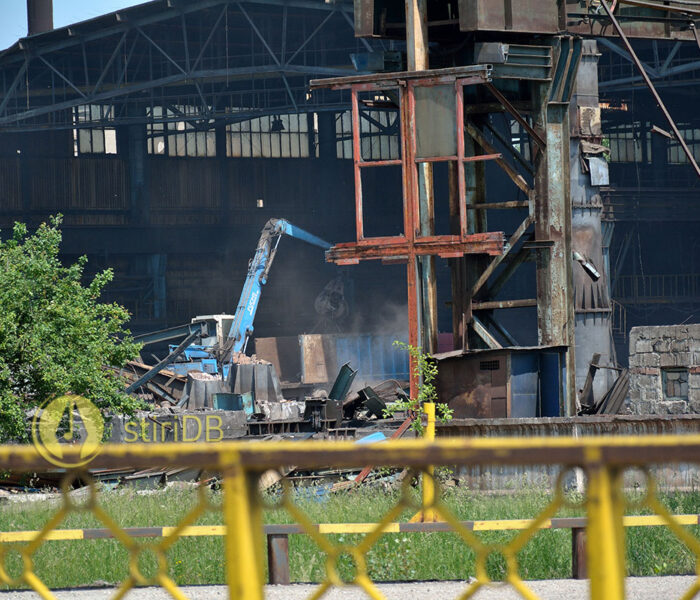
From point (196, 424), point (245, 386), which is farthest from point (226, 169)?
point (196, 424)

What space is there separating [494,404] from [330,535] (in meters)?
4.52

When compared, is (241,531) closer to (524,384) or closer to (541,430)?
(541,430)

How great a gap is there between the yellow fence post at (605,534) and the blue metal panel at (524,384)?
10587mm

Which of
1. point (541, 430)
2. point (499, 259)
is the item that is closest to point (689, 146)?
point (499, 259)

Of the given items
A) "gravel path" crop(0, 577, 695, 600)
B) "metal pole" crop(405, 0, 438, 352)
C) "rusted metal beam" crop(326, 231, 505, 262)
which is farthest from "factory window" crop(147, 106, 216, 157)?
"gravel path" crop(0, 577, 695, 600)

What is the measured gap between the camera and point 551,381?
13.0 m

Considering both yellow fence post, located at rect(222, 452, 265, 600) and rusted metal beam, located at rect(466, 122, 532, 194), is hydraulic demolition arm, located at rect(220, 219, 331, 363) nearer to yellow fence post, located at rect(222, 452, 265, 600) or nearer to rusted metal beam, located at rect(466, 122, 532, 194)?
rusted metal beam, located at rect(466, 122, 532, 194)

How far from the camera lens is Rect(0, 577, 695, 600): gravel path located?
6715mm

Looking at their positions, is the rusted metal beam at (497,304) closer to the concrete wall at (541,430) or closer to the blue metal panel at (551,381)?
the blue metal panel at (551,381)

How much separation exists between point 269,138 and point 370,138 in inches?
159

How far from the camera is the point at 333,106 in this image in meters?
33.4

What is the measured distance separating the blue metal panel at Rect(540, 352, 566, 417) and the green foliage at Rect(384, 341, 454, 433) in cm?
150

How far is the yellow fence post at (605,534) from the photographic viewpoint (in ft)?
6.44

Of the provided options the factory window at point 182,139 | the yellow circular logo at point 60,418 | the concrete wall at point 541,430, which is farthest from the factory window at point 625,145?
the concrete wall at point 541,430
